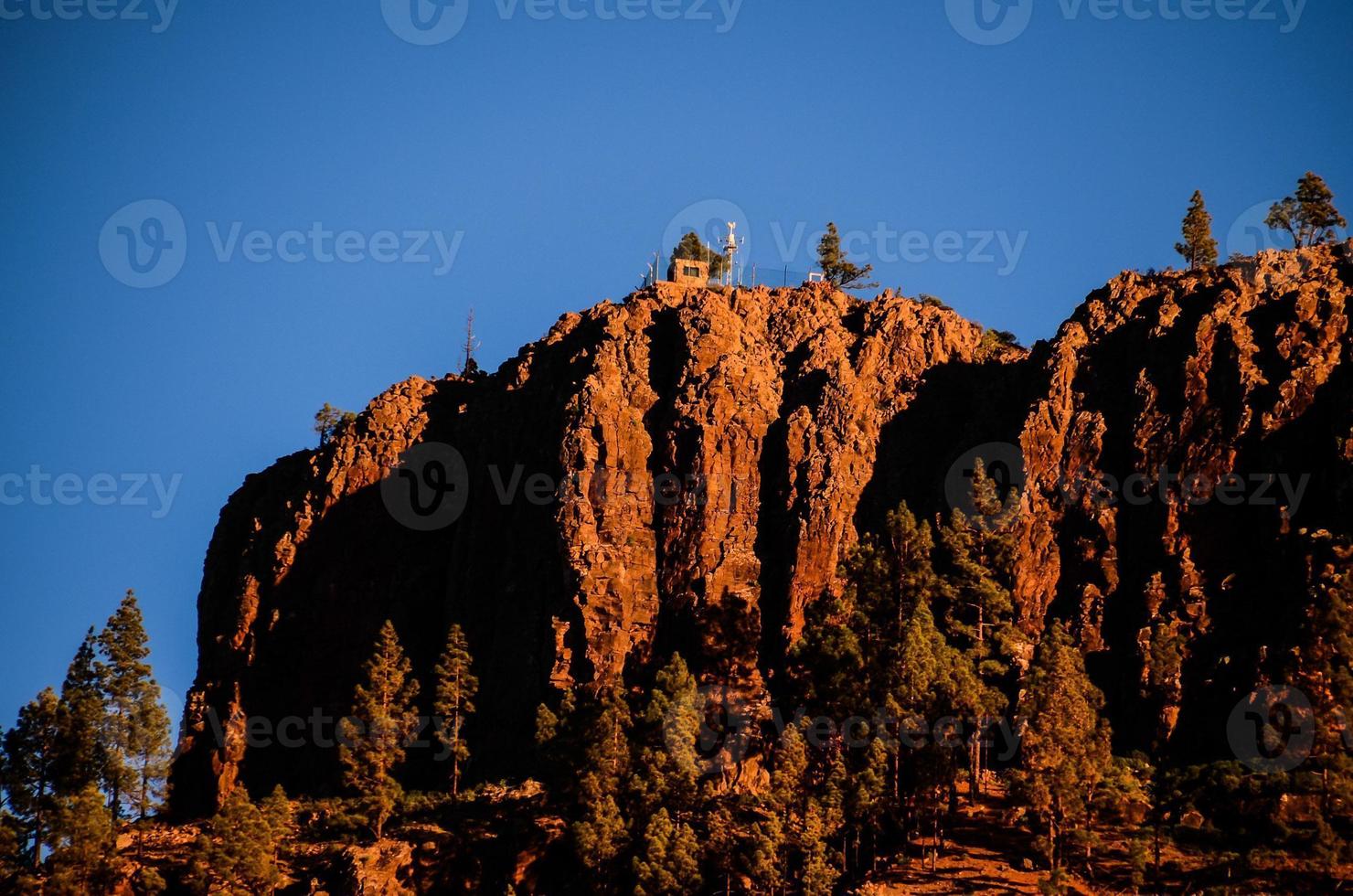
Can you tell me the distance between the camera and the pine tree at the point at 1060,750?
385 feet

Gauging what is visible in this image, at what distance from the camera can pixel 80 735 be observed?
131m

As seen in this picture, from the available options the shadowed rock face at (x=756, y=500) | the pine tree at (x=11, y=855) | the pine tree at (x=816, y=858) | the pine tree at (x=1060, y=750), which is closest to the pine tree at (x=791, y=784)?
the pine tree at (x=816, y=858)

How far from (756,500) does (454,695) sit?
69.3 feet

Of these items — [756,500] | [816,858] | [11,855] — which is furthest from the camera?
[756,500]

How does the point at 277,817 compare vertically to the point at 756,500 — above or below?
below

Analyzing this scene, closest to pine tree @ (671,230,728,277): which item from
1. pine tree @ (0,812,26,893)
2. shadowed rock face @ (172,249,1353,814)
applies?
shadowed rock face @ (172,249,1353,814)

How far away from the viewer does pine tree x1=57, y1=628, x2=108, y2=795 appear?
130125 millimetres

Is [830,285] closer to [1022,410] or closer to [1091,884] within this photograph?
[1022,410]
